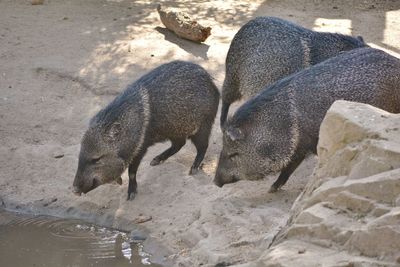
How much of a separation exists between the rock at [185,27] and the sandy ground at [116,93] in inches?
3.6

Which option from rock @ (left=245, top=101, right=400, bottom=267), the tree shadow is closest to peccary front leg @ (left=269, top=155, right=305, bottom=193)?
rock @ (left=245, top=101, right=400, bottom=267)

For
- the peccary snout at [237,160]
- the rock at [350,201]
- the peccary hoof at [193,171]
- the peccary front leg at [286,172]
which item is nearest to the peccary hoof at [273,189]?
the peccary front leg at [286,172]

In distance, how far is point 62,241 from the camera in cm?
503

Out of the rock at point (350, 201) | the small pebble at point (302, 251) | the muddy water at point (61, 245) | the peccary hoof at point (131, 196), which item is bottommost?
the muddy water at point (61, 245)

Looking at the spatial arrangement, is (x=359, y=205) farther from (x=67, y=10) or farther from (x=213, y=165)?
(x=67, y=10)

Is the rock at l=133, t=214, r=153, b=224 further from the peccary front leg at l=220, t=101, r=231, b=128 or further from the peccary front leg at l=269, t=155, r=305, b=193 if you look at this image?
the peccary front leg at l=220, t=101, r=231, b=128

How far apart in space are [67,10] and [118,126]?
14.0 ft

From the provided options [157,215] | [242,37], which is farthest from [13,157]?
[242,37]

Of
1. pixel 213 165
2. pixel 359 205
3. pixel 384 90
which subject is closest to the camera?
pixel 359 205

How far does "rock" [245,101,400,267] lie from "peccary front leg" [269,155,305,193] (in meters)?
1.31

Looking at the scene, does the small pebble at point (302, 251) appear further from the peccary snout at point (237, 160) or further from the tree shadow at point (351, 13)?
the tree shadow at point (351, 13)

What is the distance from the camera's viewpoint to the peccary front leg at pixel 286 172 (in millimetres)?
4891

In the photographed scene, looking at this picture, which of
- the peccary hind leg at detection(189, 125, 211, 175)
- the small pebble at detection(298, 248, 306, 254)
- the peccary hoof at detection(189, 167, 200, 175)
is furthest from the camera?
the peccary hind leg at detection(189, 125, 211, 175)

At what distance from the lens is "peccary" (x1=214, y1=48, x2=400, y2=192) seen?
4.77m
